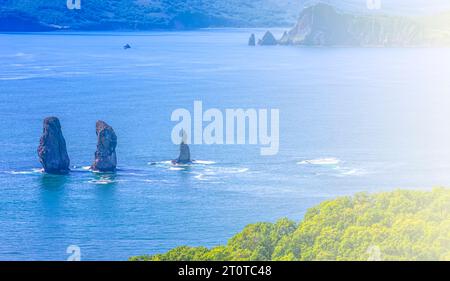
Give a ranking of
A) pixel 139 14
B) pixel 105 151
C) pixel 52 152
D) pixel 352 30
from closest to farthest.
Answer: pixel 52 152, pixel 105 151, pixel 139 14, pixel 352 30

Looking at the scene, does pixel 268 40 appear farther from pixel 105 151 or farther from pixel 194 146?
pixel 105 151

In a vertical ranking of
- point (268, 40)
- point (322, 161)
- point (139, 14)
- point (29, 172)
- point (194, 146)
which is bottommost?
point (29, 172)

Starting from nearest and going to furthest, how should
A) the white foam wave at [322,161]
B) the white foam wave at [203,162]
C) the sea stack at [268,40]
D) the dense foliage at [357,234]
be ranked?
the dense foliage at [357,234], the white foam wave at [322,161], the white foam wave at [203,162], the sea stack at [268,40]

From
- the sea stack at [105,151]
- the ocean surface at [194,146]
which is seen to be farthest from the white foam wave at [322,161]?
the sea stack at [105,151]

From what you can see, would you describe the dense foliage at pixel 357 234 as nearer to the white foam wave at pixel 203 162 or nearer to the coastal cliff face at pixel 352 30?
the white foam wave at pixel 203 162

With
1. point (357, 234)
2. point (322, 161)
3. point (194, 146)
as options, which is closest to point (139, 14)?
point (194, 146)

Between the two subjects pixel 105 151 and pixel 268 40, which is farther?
pixel 268 40

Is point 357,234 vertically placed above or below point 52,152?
above
